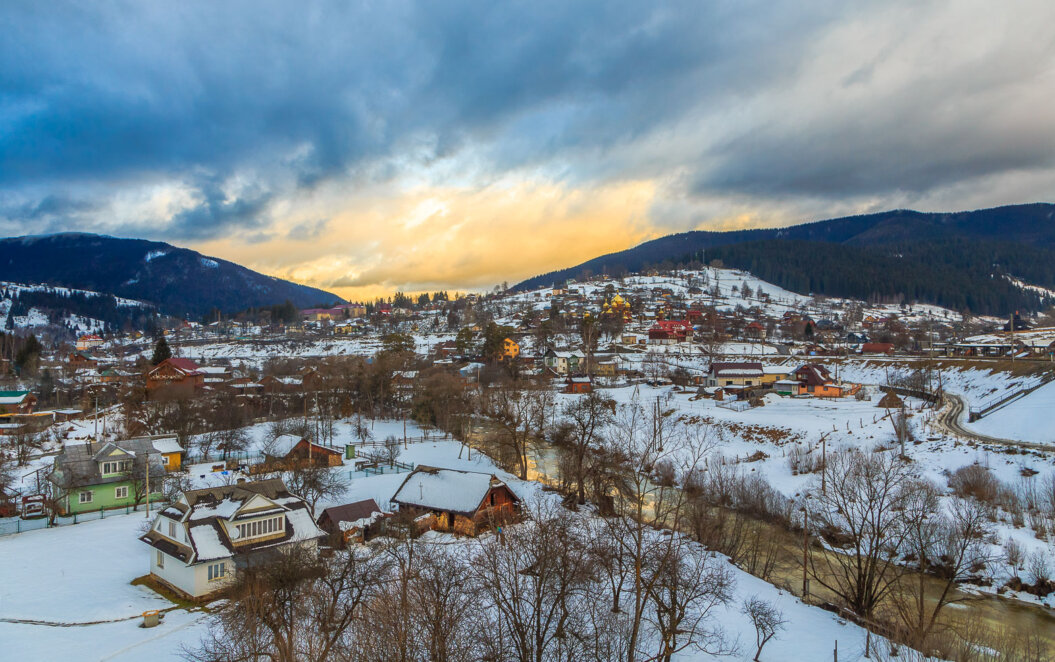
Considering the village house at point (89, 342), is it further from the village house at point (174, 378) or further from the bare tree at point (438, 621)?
the bare tree at point (438, 621)

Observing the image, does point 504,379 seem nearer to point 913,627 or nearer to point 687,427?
point 687,427

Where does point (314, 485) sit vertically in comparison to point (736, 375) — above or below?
below

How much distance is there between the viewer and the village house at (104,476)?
97.9ft

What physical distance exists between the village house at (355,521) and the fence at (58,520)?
42.1 ft

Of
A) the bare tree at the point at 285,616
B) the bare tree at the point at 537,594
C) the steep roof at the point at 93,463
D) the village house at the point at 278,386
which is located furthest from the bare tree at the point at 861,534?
the village house at the point at 278,386

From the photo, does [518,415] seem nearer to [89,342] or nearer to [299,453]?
[299,453]

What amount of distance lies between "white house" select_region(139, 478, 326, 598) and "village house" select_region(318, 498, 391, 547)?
Result: 225cm

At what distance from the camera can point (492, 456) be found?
1657 inches

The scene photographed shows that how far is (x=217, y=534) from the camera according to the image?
66.3 ft

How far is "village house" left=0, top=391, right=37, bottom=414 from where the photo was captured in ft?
166

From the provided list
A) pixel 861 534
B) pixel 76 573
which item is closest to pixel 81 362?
pixel 76 573

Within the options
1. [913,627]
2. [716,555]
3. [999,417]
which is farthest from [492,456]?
[999,417]

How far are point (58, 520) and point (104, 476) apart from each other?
9.29ft

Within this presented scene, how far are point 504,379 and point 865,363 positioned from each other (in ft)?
151
